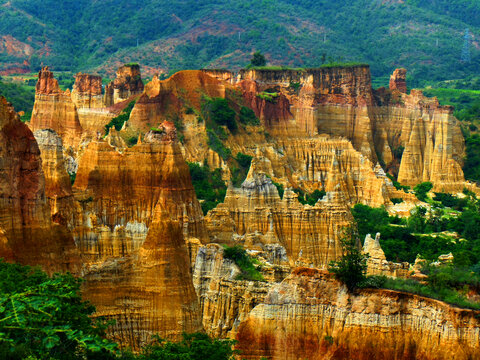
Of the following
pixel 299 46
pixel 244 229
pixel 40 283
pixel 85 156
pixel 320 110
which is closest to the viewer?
pixel 40 283

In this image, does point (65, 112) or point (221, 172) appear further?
point (65, 112)

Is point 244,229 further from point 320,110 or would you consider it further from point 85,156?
point 320,110

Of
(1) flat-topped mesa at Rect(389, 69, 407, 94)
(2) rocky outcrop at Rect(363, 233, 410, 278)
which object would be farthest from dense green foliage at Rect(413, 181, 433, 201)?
(2) rocky outcrop at Rect(363, 233, 410, 278)

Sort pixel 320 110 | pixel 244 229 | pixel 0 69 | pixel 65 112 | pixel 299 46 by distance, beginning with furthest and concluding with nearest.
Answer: pixel 299 46, pixel 0 69, pixel 320 110, pixel 65 112, pixel 244 229

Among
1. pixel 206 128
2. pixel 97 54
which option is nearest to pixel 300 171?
pixel 206 128

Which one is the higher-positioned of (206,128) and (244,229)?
(206,128)

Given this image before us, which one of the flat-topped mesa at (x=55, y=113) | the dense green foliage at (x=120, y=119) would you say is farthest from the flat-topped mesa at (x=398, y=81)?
the flat-topped mesa at (x=55, y=113)

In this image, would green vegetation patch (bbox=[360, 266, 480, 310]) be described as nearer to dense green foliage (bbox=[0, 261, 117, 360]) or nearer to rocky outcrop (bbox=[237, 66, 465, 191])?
dense green foliage (bbox=[0, 261, 117, 360])
